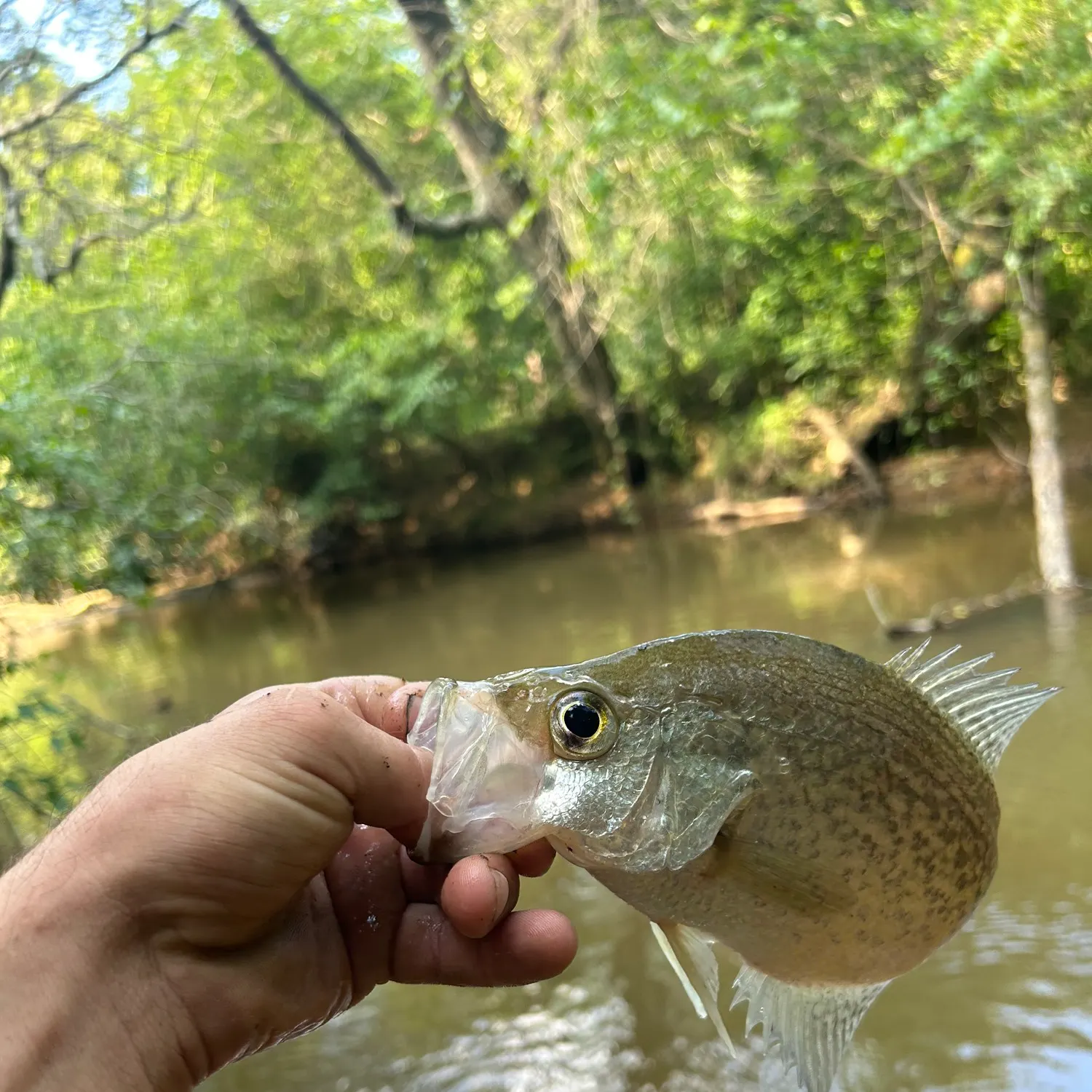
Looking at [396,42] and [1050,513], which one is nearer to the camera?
[1050,513]

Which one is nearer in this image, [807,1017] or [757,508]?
[807,1017]

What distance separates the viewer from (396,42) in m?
10.5

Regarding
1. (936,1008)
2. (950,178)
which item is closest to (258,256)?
(950,178)

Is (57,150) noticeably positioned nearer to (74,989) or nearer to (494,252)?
(74,989)

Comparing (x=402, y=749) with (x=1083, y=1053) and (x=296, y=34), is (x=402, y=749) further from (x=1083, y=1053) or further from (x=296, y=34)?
(x=296, y=34)

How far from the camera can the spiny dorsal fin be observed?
126 cm

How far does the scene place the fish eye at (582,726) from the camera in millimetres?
1096

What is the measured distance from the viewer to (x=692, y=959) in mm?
1193

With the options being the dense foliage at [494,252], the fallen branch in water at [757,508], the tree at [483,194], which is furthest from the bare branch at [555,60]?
the fallen branch in water at [757,508]

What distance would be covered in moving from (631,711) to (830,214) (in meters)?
7.47

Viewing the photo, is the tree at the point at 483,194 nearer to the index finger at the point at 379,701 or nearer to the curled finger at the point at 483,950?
the index finger at the point at 379,701

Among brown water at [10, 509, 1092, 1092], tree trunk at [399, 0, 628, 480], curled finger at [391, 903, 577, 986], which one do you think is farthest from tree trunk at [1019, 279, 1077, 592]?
curled finger at [391, 903, 577, 986]

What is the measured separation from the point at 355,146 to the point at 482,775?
Answer: 9846 mm

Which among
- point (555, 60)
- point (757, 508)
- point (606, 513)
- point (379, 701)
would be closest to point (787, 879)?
point (379, 701)
